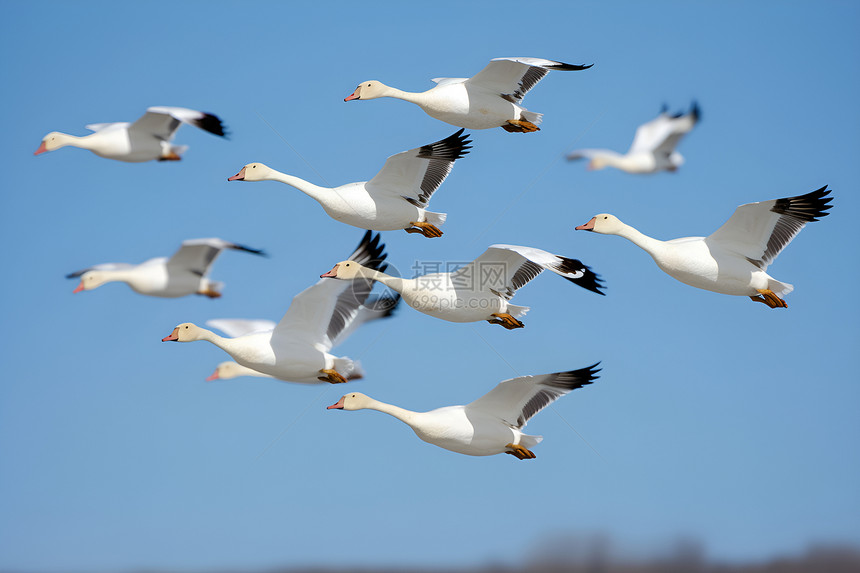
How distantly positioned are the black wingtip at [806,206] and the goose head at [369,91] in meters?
4.88


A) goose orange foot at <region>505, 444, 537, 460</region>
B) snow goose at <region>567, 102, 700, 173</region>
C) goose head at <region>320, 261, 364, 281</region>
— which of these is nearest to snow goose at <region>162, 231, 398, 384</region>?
goose head at <region>320, 261, 364, 281</region>

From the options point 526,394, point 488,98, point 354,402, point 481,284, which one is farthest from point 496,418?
point 488,98

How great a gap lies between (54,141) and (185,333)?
431 centimetres

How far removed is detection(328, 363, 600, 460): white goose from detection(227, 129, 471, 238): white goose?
214 centimetres

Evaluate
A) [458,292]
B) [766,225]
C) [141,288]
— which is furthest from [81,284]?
[766,225]

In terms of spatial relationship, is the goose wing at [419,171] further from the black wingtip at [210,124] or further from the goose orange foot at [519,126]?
the black wingtip at [210,124]

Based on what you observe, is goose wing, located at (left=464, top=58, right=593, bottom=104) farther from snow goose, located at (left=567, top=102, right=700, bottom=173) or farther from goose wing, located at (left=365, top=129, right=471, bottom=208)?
snow goose, located at (left=567, top=102, right=700, bottom=173)

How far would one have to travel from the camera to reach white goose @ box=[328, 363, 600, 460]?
10.9 m

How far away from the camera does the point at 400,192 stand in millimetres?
11789

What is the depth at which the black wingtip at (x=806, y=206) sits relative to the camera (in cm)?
1092

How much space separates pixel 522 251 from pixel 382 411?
96.4 inches

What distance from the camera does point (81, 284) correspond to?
556 inches

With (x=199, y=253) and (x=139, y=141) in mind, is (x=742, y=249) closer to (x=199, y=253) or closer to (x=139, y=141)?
(x=199, y=253)

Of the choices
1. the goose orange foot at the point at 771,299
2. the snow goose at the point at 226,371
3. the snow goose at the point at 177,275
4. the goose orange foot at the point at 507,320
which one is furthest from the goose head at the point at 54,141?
the goose orange foot at the point at 771,299
